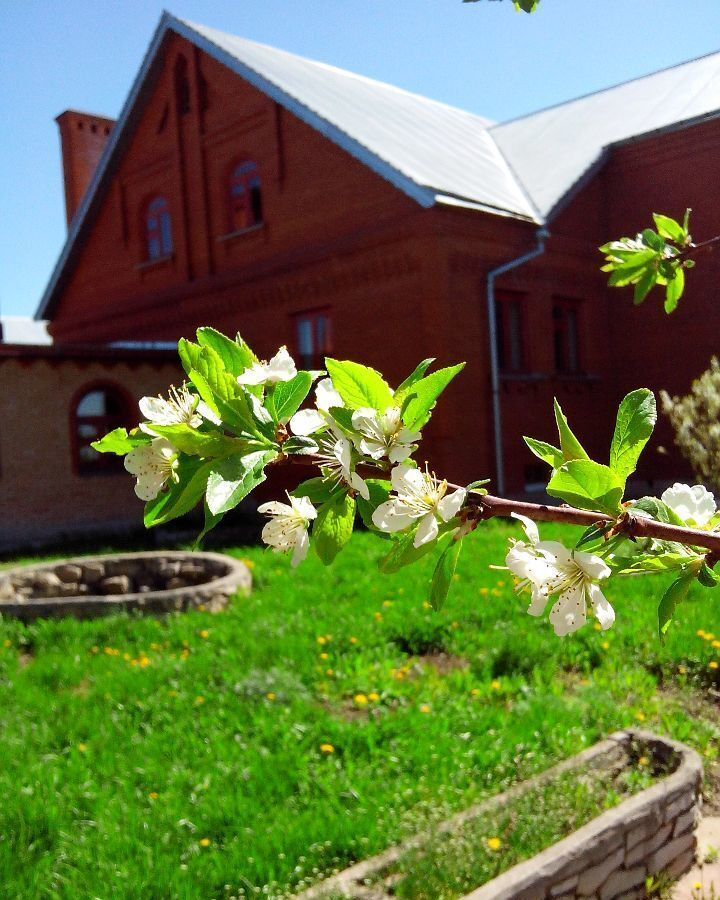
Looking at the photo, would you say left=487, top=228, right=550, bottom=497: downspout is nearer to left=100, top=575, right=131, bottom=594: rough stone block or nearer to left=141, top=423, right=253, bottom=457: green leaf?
left=100, top=575, right=131, bottom=594: rough stone block

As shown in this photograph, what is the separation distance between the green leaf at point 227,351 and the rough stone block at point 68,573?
306 inches

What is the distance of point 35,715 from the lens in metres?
4.91

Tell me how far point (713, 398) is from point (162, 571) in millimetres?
5417

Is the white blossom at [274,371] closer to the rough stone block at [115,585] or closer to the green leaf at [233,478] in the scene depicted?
the green leaf at [233,478]

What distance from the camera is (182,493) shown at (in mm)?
1026

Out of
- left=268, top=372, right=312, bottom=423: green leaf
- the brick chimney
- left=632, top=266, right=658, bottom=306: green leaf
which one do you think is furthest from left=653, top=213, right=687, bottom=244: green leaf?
the brick chimney

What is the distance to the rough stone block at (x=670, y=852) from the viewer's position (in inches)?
141

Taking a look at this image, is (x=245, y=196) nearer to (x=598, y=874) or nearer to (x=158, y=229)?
(x=158, y=229)

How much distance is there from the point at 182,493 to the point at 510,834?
2882mm

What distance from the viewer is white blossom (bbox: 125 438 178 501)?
1065 millimetres

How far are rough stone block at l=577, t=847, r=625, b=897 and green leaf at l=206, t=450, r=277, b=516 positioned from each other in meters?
2.90

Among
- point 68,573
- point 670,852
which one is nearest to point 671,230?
point 670,852

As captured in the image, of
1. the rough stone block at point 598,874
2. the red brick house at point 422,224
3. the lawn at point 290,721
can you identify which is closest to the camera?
the rough stone block at point 598,874

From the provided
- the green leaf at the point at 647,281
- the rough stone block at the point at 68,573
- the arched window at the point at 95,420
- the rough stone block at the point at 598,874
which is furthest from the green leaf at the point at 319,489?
the arched window at the point at 95,420
